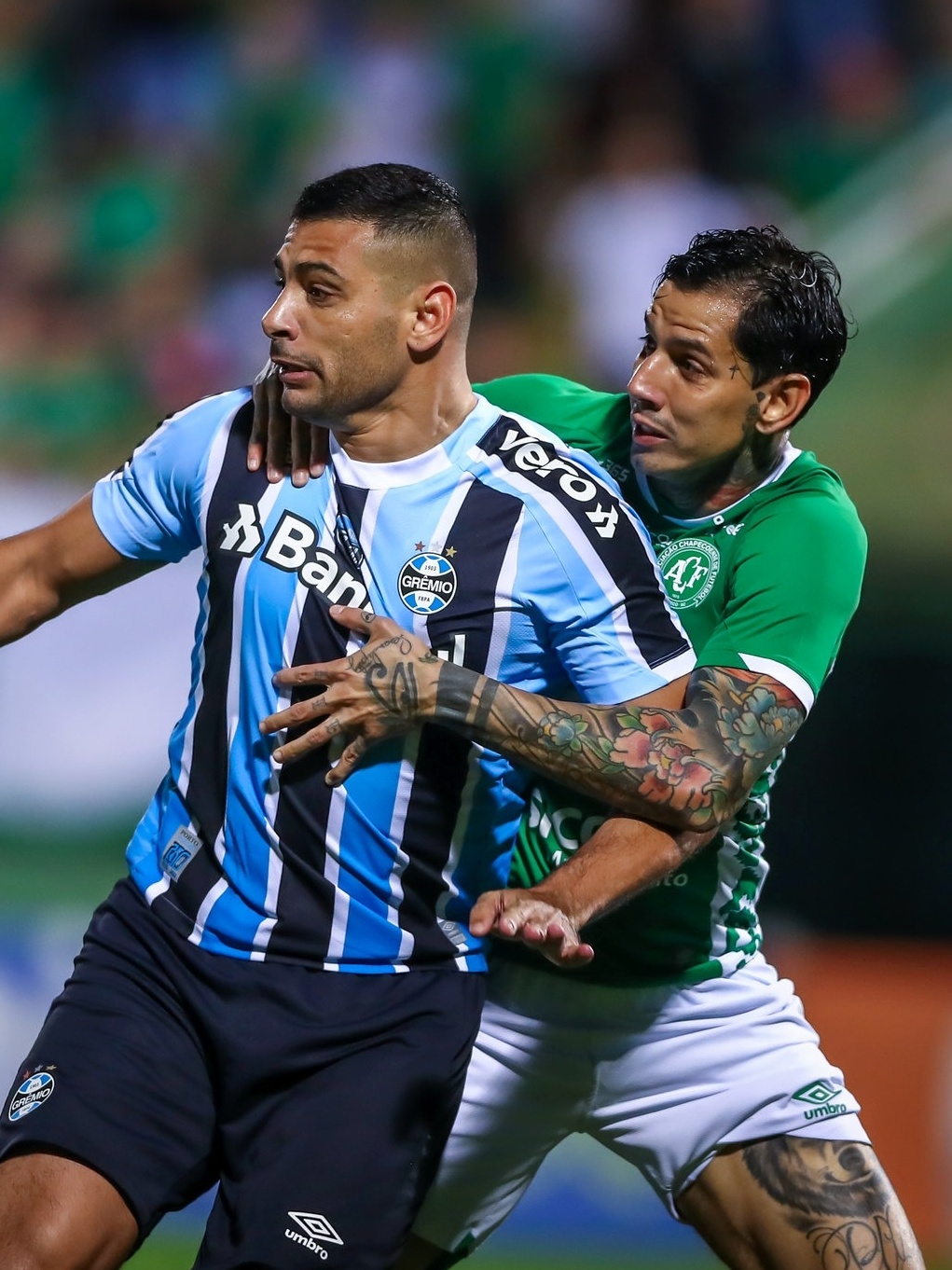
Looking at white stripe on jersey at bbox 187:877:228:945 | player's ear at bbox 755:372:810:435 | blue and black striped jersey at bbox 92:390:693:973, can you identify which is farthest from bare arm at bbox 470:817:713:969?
player's ear at bbox 755:372:810:435

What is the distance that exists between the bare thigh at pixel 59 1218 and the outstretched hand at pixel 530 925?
0.75 m

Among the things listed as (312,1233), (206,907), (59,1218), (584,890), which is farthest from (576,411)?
(59,1218)

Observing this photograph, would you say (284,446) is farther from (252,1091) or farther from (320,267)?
(252,1091)

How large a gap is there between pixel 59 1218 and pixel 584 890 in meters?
0.99

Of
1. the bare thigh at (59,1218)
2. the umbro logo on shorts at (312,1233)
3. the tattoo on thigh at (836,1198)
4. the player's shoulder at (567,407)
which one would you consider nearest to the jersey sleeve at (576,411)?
the player's shoulder at (567,407)

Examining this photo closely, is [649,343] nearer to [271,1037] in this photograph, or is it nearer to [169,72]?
[271,1037]

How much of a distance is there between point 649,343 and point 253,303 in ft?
15.9

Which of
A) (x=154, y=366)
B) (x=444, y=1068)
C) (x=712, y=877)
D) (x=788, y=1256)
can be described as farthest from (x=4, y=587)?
(x=154, y=366)

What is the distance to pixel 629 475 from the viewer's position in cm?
362

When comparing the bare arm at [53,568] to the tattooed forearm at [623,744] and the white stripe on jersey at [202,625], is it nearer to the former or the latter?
the white stripe on jersey at [202,625]

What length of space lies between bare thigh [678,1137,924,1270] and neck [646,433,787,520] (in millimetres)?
1256

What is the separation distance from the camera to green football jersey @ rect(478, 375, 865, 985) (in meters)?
3.30

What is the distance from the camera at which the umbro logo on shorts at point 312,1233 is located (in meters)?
2.91

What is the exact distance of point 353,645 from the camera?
3160mm
